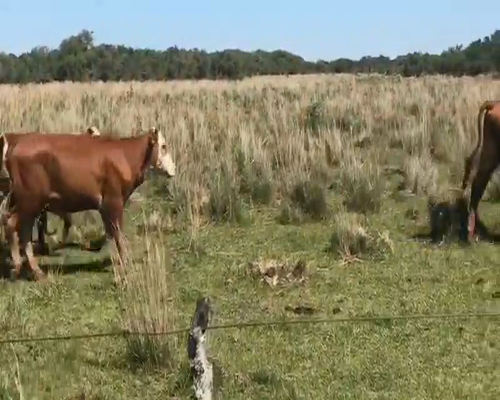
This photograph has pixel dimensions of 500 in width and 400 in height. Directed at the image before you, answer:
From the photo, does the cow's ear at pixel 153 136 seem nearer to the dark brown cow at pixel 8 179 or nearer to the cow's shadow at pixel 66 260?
the dark brown cow at pixel 8 179

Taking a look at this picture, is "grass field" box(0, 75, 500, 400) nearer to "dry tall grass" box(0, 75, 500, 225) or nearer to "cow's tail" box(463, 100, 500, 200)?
"dry tall grass" box(0, 75, 500, 225)

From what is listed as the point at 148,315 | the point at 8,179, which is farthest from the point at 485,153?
the point at 148,315

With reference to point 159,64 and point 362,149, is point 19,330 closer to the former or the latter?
point 362,149

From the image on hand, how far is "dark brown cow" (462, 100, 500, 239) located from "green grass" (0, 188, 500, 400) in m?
0.75

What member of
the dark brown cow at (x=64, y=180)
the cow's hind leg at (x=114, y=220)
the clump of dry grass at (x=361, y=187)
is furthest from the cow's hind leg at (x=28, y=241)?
the clump of dry grass at (x=361, y=187)

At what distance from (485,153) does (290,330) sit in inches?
190

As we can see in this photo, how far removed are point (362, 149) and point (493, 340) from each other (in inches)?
444

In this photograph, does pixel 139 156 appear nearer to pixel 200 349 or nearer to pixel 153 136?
pixel 153 136

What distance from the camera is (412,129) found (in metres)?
19.5

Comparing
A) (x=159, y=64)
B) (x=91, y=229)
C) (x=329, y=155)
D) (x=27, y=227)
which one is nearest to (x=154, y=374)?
(x=27, y=227)

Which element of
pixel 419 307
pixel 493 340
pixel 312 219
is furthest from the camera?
pixel 312 219

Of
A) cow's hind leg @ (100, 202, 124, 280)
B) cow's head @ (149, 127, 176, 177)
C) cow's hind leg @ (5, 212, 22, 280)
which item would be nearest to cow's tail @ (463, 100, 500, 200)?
cow's head @ (149, 127, 176, 177)

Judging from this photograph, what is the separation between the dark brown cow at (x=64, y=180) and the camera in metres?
9.20

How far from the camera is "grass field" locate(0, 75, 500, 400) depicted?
6391 millimetres
